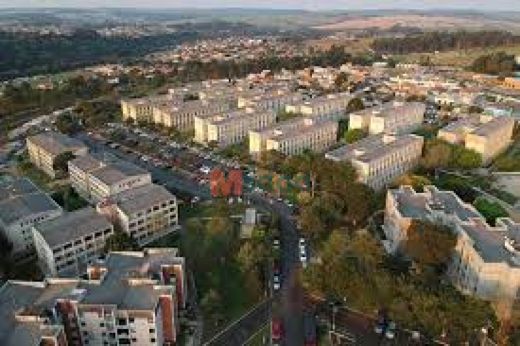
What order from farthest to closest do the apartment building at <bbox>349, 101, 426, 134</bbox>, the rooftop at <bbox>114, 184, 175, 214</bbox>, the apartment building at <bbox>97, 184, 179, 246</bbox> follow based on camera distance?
the apartment building at <bbox>349, 101, 426, 134</bbox> < the rooftop at <bbox>114, 184, 175, 214</bbox> < the apartment building at <bbox>97, 184, 179, 246</bbox>

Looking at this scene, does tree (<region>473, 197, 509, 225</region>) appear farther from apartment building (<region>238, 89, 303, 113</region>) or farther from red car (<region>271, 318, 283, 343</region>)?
apartment building (<region>238, 89, 303, 113</region>)

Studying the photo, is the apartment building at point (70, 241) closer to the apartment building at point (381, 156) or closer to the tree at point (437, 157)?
the apartment building at point (381, 156)

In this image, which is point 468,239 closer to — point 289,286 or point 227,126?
point 289,286

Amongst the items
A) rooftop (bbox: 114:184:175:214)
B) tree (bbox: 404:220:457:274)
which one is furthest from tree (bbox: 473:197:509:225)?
rooftop (bbox: 114:184:175:214)

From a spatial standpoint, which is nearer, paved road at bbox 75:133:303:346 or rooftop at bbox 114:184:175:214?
paved road at bbox 75:133:303:346

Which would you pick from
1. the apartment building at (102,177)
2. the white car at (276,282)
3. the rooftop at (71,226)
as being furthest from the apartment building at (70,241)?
the white car at (276,282)

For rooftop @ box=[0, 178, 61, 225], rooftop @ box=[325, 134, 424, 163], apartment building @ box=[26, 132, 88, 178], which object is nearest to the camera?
rooftop @ box=[0, 178, 61, 225]
